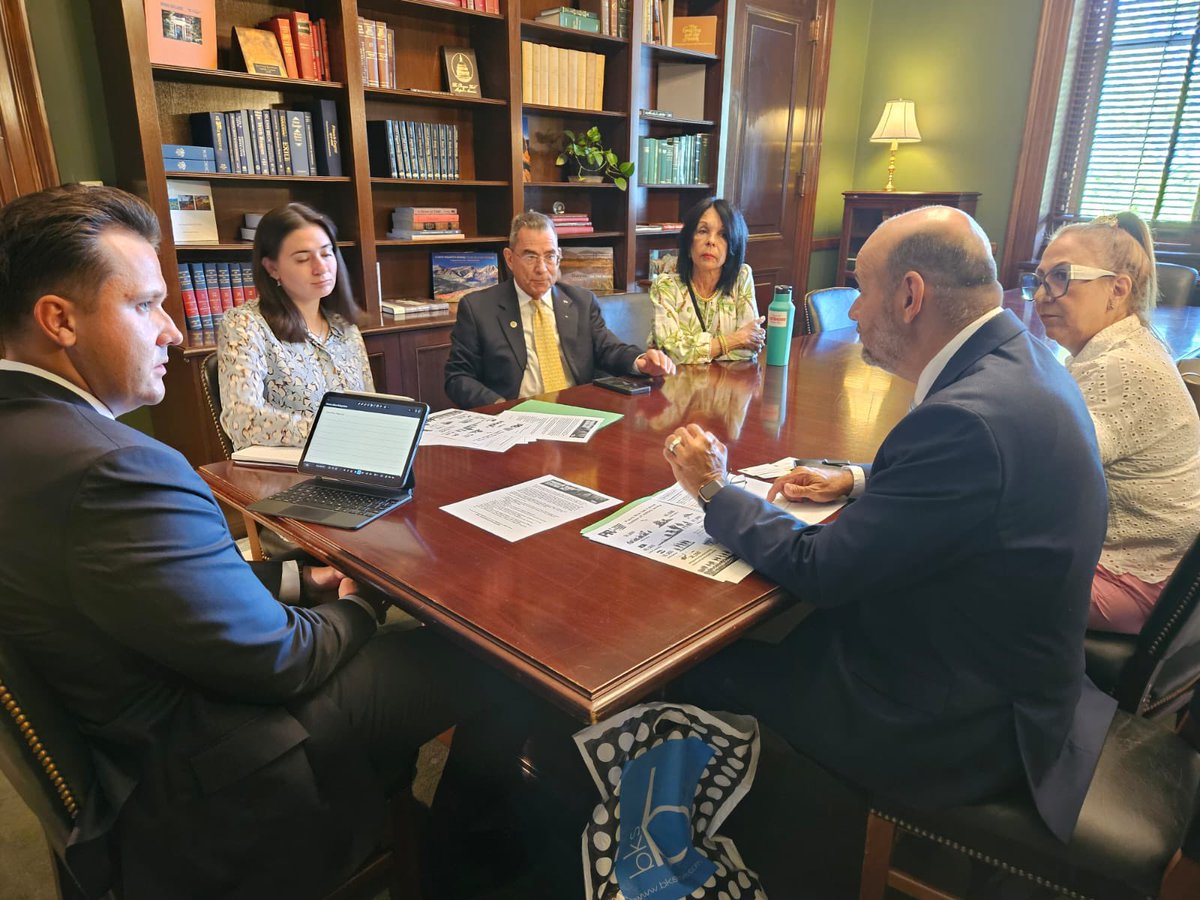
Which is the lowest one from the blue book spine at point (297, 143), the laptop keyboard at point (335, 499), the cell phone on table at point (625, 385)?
the laptop keyboard at point (335, 499)

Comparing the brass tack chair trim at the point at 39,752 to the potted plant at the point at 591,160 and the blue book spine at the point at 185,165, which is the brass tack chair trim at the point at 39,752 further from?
the potted plant at the point at 591,160

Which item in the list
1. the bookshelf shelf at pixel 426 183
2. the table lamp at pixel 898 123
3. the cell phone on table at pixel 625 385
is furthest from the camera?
the table lamp at pixel 898 123

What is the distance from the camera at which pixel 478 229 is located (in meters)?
3.86

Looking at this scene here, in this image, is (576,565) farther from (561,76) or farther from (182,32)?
(561,76)

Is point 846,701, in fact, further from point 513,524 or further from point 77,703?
point 77,703

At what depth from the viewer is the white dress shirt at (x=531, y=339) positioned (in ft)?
8.51

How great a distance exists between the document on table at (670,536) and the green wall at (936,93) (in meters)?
4.72

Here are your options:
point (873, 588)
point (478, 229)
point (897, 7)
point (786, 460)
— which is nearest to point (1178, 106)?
point (897, 7)

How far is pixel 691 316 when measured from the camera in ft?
9.33

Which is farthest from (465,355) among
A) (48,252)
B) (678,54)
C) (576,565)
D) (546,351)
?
(678,54)

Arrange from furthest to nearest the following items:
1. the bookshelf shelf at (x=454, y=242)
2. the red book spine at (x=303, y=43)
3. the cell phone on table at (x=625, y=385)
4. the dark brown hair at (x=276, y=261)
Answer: the bookshelf shelf at (x=454, y=242)
the red book spine at (x=303, y=43)
the cell phone on table at (x=625, y=385)
the dark brown hair at (x=276, y=261)

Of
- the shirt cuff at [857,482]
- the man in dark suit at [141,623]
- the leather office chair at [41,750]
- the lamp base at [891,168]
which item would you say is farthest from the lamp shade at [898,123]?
the leather office chair at [41,750]

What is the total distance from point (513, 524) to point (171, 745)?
23.2 inches

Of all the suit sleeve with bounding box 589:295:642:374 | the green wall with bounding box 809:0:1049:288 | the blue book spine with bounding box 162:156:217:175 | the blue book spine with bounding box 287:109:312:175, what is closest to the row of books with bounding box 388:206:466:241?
the blue book spine with bounding box 287:109:312:175
